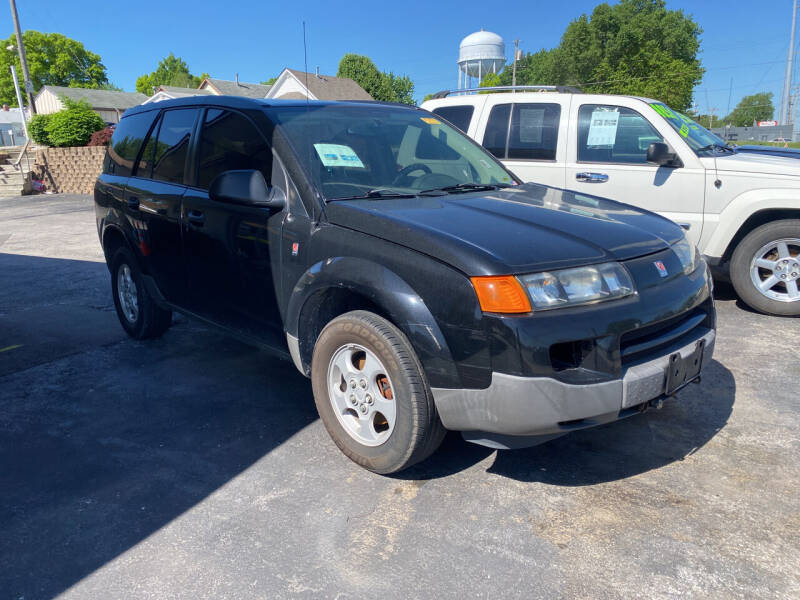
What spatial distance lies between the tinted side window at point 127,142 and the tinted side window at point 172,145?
245mm

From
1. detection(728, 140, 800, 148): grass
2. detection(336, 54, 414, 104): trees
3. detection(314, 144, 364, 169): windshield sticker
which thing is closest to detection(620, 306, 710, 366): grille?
detection(314, 144, 364, 169): windshield sticker

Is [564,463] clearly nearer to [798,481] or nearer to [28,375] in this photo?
[798,481]

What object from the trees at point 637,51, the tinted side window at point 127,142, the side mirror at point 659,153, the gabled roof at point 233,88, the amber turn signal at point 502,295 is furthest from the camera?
the gabled roof at point 233,88

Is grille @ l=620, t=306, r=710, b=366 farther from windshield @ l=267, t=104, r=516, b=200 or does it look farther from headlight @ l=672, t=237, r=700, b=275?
windshield @ l=267, t=104, r=516, b=200

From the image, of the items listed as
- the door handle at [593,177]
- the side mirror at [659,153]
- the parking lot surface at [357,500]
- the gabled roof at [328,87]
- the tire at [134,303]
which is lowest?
the parking lot surface at [357,500]

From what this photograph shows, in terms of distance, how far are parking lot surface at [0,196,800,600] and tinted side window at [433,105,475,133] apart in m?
3.62

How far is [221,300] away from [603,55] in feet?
189

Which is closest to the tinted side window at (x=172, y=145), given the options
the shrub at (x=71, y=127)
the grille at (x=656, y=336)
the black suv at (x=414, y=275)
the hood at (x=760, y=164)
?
the black suv at (x=414, y=275)

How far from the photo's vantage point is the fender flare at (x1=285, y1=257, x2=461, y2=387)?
259 centimetres

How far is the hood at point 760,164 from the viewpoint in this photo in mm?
5348

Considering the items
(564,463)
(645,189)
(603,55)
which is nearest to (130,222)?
(564,463)

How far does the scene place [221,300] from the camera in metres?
3.85

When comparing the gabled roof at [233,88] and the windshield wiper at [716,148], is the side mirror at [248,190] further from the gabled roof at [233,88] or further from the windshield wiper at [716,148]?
the gabled roof at [233,88]

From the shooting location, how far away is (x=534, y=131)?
6.38 meters
